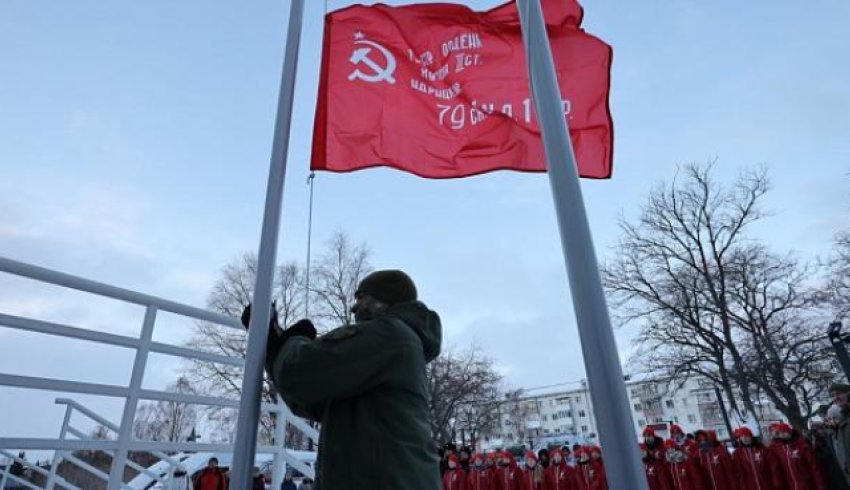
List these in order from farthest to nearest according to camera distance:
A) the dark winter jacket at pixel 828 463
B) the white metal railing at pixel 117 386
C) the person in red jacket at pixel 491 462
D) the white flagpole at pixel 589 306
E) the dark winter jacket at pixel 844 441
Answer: the person in red jacket at pixel 491 462, the dark winter jacket at pixel 828 463, the dark winter jacket at pixel 844 441, the white metal railing at pixel 117 386, the white flagpole at pixel 589 306

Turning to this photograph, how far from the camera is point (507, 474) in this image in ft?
46.5

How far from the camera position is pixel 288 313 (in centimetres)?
2839

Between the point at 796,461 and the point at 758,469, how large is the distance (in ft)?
2.40

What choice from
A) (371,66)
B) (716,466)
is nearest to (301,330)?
(371,66)

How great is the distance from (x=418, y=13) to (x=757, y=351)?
22.8 metres

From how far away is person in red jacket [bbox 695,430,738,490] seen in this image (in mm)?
11110

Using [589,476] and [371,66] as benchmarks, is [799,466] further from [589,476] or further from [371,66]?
[371,66]

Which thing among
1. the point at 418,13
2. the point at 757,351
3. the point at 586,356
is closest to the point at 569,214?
the point at 586,356

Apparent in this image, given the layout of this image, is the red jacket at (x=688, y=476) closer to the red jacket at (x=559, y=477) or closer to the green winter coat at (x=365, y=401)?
the red jacket at (x=559, y=477)

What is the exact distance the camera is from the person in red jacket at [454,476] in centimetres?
1481

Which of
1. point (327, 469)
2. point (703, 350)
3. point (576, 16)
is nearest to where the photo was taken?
point (327, 469)

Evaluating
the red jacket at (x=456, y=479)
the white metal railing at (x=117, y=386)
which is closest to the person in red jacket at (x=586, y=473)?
the red jacket at (x=456, y=479)

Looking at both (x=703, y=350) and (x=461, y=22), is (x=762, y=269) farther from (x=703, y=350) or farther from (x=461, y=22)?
(x=461, y=22)

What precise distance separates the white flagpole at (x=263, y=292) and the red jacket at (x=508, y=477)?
1352 cm
